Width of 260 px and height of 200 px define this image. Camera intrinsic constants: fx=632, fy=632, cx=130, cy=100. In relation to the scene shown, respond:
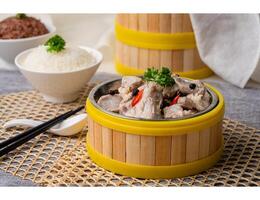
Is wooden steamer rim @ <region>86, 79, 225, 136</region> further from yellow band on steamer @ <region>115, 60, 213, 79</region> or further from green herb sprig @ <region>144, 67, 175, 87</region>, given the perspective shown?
yellow band on steamer @ <region>115, 60, 213, 79</region>

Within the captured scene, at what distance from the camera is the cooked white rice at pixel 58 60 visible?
3164mm

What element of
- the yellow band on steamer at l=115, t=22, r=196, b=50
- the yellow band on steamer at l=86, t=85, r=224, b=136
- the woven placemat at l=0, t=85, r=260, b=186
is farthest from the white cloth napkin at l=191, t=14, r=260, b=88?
the yellow band on steamer at l=86, t=85, r=224, b=136

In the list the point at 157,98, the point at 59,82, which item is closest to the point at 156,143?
the point at 157,98

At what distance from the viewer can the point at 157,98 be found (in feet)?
8.17

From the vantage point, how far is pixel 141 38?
3.59 m

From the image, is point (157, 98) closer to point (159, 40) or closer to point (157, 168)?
point (157, 168)

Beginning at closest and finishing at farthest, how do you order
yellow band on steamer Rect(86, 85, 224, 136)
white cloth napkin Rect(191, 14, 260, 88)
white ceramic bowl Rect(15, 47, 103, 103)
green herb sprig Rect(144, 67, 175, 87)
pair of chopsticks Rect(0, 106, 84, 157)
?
yellow band on steamer Rect(86, 85, 224, 136) → green herb sprig Rect(144, 67, 175, 87) → pair of chopsticks Rect(0, 106, 84, 157) → white ceramic bowl Rect(15, 47, 103, 103) → white cloth napkin Rect(191, 14, 260, 88)

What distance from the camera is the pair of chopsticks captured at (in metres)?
2.67

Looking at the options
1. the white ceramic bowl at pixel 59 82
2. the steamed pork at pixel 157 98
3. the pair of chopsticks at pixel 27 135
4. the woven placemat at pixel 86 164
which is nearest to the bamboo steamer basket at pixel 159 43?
the white ceramic bowl at pixel 59 82

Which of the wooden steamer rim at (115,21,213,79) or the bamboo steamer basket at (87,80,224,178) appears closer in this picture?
the bamboo steamer basket at (87,80,224,178)

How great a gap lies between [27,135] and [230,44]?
55.6 inches

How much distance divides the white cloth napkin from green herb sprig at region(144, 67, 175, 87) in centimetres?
108

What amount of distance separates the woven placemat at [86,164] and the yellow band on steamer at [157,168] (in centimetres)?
2

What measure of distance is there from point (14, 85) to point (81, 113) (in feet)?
2.07
